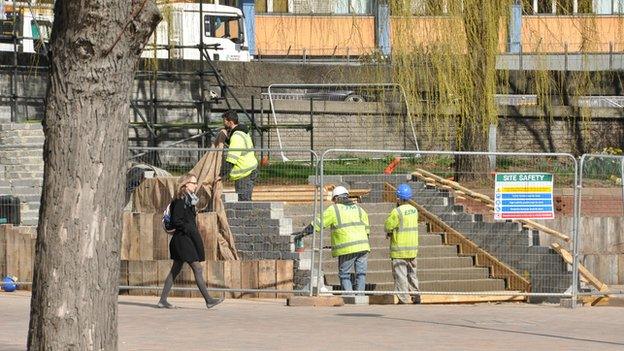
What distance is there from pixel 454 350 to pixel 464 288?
8350 millimetres

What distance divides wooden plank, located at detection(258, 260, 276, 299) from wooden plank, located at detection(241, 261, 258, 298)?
5 cm

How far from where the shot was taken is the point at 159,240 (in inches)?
802

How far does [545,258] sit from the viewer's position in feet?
70.0

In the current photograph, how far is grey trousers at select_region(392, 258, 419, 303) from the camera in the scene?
19.6 m

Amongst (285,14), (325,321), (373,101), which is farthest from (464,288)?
(285,14)

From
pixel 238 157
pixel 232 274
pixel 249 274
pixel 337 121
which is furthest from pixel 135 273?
pixel 337 121

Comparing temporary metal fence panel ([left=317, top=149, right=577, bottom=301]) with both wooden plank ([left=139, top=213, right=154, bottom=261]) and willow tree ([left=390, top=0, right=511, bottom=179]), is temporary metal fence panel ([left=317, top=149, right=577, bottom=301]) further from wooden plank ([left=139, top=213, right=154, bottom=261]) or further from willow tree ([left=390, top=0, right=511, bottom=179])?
wooden plank ([left=139, top=213, right=154, bottom=261])

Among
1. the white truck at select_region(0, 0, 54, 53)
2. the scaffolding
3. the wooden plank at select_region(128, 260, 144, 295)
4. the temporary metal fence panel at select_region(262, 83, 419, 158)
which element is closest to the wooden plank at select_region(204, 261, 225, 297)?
the wooden plank at select_region(128, 260, 144, 295)

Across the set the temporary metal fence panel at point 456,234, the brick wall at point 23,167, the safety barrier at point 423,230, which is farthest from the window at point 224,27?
the temporary metal fence panel at point 456,234

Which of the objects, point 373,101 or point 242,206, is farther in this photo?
point 373,101

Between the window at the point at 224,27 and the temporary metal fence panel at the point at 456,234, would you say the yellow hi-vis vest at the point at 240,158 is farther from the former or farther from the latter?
the window at the point at 224,27

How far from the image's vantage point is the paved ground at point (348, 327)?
45.0ft

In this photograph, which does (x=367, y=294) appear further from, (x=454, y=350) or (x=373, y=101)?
(x=373, y=101)

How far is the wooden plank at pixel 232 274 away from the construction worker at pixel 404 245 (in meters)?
2.06
